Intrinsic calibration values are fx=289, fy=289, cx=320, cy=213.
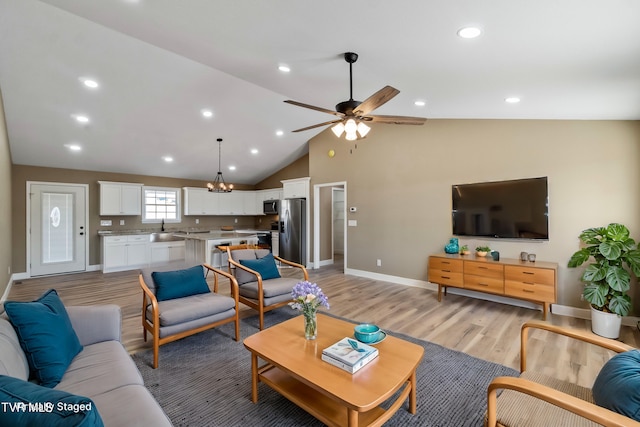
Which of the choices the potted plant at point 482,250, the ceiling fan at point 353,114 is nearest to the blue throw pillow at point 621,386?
the ceiling fan at point 353,114

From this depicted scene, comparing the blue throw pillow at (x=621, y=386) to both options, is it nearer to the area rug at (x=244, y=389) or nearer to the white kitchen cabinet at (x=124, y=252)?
the area rug at (x=244, y=389)

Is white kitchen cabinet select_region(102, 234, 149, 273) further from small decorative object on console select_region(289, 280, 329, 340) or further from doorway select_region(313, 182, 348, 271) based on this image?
small decorative object on console select_region(289, 280, 329, 340)

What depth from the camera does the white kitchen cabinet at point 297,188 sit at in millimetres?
7074

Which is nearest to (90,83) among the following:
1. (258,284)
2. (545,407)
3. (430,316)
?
(258,284)

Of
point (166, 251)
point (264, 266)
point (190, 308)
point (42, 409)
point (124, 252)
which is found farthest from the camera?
point (166, 251)

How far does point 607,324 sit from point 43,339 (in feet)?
15.8

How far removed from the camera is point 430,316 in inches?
146

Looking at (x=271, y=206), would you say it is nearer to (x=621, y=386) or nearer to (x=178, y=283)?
(x=178, y=283)

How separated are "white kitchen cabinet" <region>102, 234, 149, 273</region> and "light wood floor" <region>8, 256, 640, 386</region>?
66 centimetres

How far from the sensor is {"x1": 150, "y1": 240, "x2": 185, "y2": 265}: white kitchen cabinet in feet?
23.7

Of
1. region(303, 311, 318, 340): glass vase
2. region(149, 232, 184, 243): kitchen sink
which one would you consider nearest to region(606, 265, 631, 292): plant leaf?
region(303, 311, 318, 340): glass vase

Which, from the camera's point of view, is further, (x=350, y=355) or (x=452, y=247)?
(x=452, y=247)

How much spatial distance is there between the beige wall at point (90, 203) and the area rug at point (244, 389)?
554cm

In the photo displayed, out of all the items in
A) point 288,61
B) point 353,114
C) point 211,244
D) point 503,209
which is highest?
point 288,61
